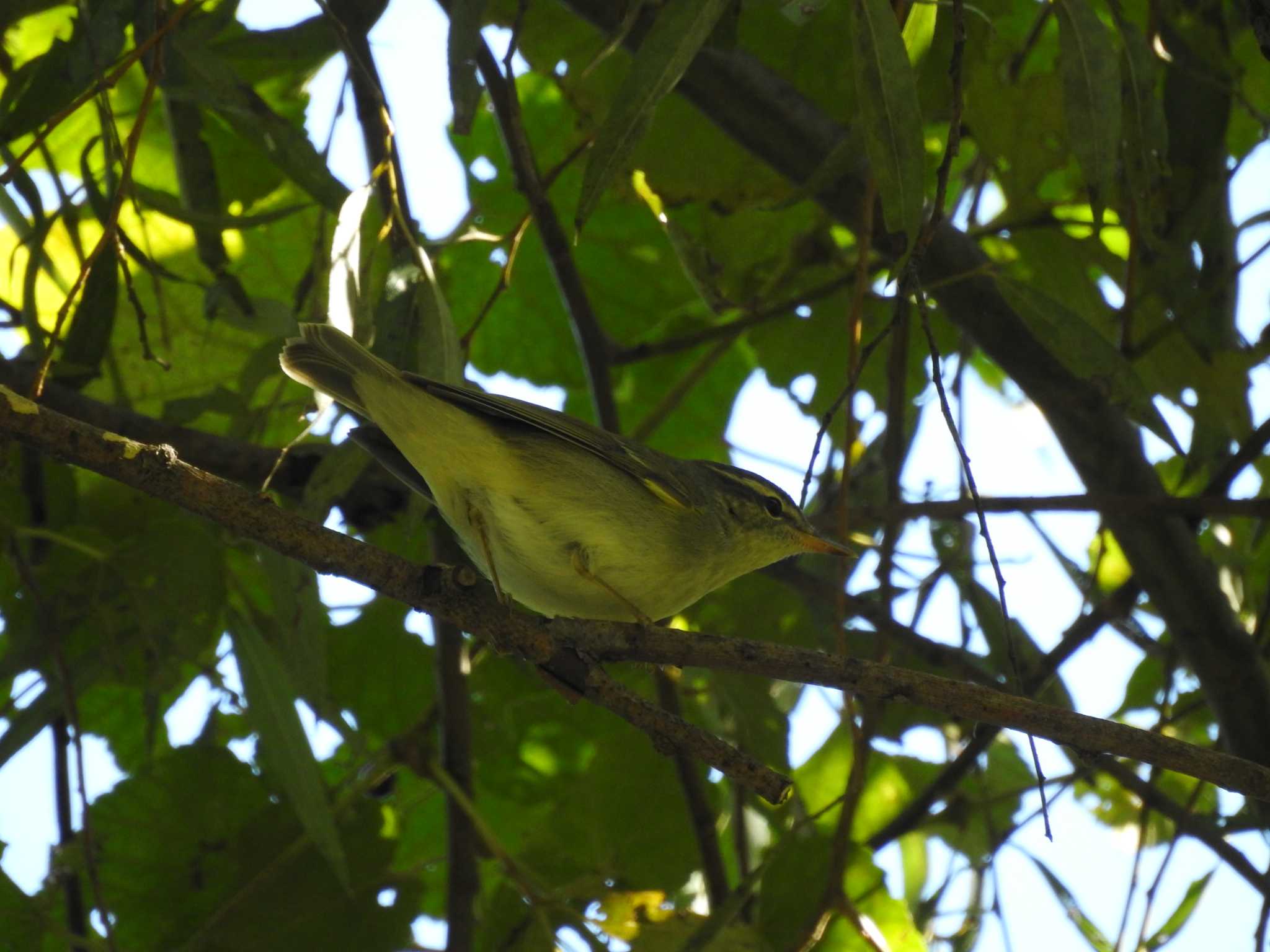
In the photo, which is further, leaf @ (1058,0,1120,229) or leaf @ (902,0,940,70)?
leaf @ (902,0,940,70)

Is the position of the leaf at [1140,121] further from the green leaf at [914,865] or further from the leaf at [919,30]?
the green leaf at [914,865]

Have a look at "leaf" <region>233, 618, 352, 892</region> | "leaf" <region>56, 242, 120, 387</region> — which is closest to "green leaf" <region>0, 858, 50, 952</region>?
"leaf" <region>233, 618, 352, 892</region>

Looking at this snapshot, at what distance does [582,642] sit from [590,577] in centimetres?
78

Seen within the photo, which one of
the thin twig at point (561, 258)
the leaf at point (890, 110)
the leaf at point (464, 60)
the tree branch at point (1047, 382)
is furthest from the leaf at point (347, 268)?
the leaf at point (890, 110)

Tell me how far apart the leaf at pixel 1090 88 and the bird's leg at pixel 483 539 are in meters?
1.64

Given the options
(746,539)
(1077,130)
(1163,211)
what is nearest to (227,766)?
(746,539)

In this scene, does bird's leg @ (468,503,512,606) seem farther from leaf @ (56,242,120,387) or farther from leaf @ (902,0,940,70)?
leaf @ (902,0,940,70)

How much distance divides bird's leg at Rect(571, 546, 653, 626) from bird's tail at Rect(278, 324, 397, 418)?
0.64 meters

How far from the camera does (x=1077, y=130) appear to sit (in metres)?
2.94

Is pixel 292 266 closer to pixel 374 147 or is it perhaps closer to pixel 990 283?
pixel 374 147

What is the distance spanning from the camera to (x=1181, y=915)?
3.66 metres

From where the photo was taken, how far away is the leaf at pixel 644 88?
2.52 metres

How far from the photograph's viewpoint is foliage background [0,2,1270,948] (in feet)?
11.4

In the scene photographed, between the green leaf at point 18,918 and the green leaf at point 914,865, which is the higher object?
the green leaf at point 914,865
